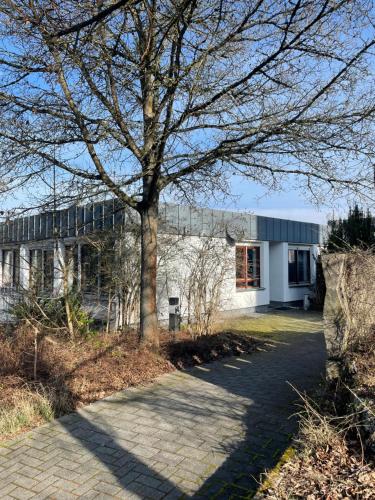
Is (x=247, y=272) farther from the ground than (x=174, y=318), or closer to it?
farther from the ground

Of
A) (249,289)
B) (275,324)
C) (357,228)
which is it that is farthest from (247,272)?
(357,228)

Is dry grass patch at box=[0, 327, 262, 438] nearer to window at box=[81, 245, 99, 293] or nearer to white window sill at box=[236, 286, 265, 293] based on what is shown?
window at box=[81, 245, 99, 293]

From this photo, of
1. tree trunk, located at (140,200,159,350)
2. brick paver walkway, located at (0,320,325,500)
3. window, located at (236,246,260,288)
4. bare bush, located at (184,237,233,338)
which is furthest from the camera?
window, located at (236,246,260,288)

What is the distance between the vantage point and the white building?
1078 centimetres

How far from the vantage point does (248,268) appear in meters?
17.4

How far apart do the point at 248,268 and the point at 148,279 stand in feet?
30.8

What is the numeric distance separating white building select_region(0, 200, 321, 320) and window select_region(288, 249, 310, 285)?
0.05 meters

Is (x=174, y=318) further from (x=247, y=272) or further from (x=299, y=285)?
(x=299, y=285)

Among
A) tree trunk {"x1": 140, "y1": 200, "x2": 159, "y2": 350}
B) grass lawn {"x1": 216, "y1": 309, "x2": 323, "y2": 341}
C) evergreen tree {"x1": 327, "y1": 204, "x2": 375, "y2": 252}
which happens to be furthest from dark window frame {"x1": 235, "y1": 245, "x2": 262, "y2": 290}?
tree trunk {"x1": 140, "y1": 200, "x2": 159, "y2": 350}

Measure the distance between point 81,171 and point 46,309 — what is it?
130 inches

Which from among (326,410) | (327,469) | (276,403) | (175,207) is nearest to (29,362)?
(276,403)

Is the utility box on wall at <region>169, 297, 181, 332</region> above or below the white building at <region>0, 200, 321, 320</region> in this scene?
below

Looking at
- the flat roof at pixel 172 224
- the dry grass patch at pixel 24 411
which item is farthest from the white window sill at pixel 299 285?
the dry grass patch at pixel 24 411

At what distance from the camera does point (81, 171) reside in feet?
27.0
